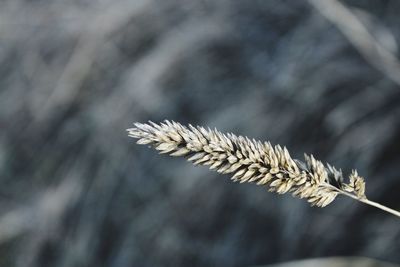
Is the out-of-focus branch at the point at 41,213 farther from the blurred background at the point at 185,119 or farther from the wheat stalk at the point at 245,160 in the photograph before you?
the wheat stalk at the point at 245,160

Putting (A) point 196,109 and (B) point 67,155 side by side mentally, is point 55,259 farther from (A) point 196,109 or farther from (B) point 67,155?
(A) point 196,109


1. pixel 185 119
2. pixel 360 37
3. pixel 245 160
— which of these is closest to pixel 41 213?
pixel 185 119

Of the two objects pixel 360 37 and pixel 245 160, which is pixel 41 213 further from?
pixel 245 160

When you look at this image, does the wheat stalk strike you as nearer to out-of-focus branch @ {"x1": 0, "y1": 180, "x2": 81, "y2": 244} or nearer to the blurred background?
the blurred background

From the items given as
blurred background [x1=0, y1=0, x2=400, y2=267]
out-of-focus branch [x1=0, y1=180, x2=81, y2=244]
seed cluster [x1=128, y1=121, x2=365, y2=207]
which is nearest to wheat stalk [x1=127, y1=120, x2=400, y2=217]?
seed cluster [x1=128, y1=121, x2=365, y2=207]

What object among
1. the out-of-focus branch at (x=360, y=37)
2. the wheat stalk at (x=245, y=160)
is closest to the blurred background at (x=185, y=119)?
the out-of-focus branch at (x=360, y=37)

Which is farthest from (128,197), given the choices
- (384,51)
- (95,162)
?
(384,51)
